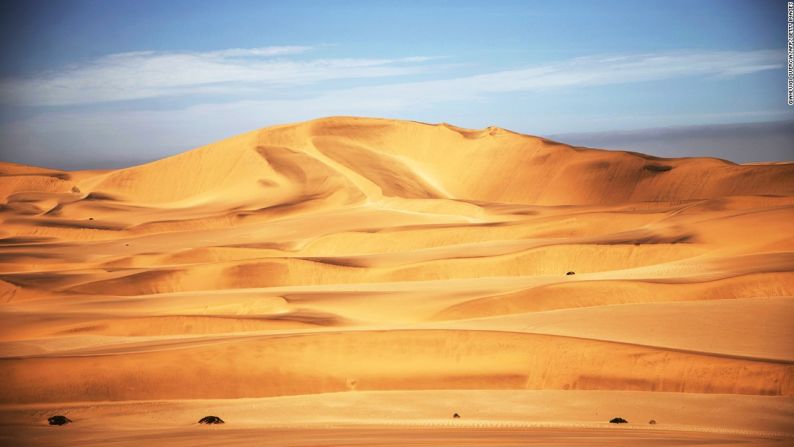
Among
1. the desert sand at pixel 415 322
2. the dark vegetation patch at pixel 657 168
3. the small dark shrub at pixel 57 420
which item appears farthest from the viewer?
the dark vegetation patch at pixel 657 168

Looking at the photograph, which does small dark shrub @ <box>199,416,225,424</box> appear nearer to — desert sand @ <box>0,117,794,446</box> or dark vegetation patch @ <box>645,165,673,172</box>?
desert sand @ <box>0,117,794,446</box>


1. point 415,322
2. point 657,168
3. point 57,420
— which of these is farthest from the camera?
point 657,168

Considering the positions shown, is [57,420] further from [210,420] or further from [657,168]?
[657,168]

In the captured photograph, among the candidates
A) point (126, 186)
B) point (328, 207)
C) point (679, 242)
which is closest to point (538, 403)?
point (679, 242)

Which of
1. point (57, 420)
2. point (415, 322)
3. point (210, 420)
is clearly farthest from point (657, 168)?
point (57, 420)

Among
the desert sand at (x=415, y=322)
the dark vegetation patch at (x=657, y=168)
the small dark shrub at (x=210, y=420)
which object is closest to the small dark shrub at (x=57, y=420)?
the desert sand at (x=415, y=322)

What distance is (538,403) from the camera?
19.1 meters

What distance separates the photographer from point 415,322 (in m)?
30.6

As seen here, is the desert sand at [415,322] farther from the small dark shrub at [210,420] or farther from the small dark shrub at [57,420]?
the small dark shrub at [210,420]

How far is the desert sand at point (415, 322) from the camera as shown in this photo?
1750cm

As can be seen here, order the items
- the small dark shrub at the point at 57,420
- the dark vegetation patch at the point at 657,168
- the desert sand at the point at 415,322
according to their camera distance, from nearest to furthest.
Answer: the small dark shrub at the point at 57,420 < the desert sand at the point at 415,322 < the dark vegetation patch at the point at 657,168

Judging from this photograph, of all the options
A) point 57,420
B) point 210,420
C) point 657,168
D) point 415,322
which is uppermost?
point 657,168

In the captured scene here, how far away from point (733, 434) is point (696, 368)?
510cm

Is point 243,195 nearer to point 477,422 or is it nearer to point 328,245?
point 328,245
